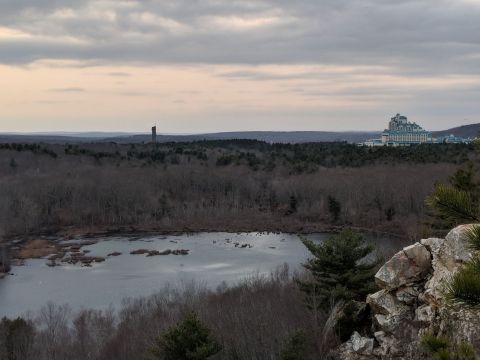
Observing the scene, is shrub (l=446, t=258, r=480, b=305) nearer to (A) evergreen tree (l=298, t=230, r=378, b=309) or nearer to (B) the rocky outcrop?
(B) the rocky outcrop

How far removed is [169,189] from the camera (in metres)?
74.2

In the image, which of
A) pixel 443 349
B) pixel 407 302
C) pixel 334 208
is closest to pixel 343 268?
pixel 407 302

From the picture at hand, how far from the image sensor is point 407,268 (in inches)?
472

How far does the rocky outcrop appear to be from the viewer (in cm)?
1074

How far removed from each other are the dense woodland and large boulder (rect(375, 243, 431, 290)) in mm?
40125

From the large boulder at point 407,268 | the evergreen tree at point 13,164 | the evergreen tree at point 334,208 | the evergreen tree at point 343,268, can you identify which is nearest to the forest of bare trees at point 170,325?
the evergreen tree at point 343,268

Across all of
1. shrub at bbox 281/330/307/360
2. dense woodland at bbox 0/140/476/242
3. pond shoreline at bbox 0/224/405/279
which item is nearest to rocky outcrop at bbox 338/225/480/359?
shrub at bbox 281/330/307/360

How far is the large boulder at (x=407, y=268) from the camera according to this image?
11820 millimetres

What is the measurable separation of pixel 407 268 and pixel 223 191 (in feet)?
203

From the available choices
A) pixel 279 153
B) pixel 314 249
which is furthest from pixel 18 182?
pixel 314 249

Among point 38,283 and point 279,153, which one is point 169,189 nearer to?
point 279,153

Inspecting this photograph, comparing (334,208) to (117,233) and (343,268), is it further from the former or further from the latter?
(343,268)

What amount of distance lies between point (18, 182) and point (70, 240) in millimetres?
19449

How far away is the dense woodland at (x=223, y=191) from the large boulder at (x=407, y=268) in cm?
4012
